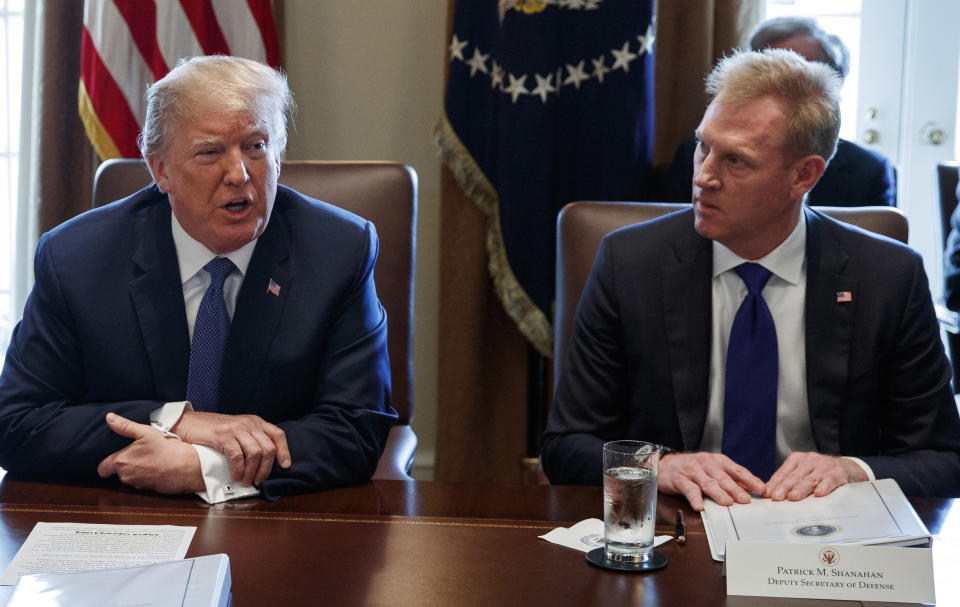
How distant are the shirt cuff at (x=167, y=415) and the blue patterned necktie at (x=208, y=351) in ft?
0.44

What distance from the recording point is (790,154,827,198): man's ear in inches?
75.6

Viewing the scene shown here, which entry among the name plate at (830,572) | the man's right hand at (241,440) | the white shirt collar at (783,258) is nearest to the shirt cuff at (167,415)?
the man's right hand at (241,440)

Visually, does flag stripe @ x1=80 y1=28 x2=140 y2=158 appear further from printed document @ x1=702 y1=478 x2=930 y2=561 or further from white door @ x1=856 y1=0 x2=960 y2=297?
white door @ x1=856 y1=0 x2=960 y2=297

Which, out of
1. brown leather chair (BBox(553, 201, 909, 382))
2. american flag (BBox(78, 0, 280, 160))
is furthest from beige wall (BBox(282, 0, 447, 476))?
brown leather chair (BBox(553, 201, 909, 382))

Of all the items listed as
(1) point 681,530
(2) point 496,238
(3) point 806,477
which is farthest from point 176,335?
(2) point 496,238

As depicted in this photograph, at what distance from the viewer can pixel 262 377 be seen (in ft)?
5.91

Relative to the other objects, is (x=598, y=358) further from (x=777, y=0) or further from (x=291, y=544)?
(x=777, y=0)

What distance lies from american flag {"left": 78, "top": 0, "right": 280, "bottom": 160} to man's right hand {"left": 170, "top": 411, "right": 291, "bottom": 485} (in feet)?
5.72

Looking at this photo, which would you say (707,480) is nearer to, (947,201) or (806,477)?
(806,477)

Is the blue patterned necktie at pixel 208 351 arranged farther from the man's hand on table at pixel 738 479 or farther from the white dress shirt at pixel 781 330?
the white dress shirt at pixel 781 330

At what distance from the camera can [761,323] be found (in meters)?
1.86

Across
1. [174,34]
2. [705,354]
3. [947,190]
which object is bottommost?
[705,354]

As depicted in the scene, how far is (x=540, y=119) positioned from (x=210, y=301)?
4.94 ft

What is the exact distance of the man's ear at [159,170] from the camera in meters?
1.84
